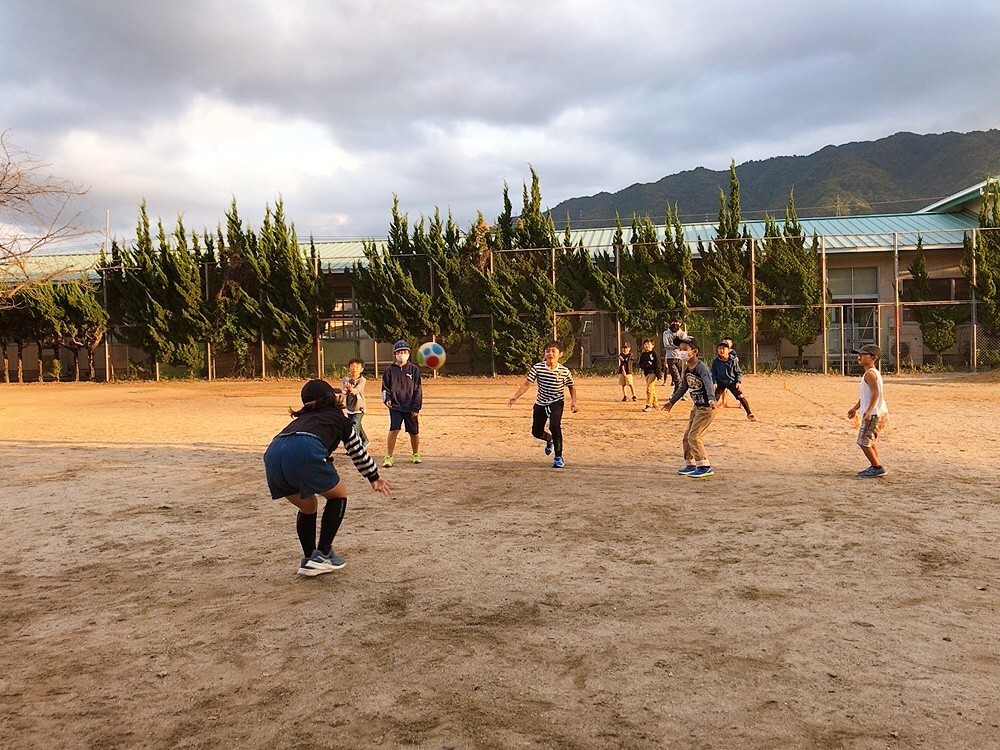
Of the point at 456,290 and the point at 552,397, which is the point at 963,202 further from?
the point at 552,397

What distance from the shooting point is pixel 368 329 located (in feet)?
96.7

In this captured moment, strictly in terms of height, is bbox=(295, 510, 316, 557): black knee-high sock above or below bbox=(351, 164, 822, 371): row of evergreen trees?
below

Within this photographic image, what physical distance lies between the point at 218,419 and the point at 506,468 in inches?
362

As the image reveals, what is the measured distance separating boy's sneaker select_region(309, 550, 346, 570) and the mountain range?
3525 inches

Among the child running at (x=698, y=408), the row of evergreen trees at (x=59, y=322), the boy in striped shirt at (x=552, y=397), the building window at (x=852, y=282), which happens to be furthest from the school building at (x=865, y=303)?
the child running at (x=698, y=408)

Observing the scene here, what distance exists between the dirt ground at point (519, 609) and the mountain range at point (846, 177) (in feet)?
286

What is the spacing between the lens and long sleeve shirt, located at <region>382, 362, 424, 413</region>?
9305mm

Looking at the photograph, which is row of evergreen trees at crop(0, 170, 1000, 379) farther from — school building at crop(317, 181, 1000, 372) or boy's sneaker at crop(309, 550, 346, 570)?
boy's sneaker at crop(309, 550, 346, 570)

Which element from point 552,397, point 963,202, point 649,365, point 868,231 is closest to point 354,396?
point 552,397

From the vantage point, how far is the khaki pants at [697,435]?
28.0ft

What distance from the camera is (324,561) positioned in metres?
5.24

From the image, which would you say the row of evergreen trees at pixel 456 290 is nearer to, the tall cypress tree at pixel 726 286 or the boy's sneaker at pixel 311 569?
Answer: the tall cypress tree at pixel 726 286

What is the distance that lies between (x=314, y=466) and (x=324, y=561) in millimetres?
799

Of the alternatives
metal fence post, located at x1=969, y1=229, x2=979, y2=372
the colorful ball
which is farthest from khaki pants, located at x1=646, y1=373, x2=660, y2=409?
metal fence post, located at x1=969, y1=229, x2=979, y2=372
